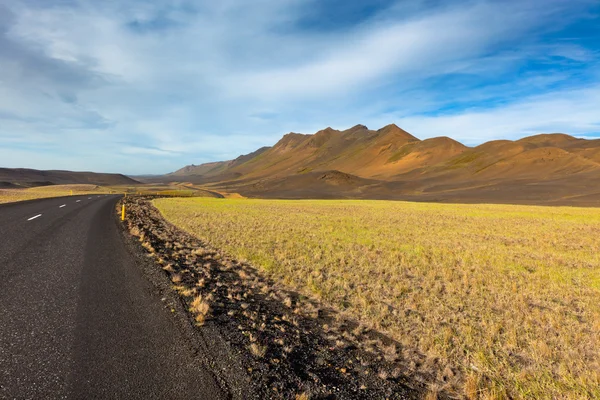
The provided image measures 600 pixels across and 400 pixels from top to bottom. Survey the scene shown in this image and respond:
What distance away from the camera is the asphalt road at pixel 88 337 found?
11.5ft

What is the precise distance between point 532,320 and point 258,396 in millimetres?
6924

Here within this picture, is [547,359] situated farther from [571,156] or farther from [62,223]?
[571,156]

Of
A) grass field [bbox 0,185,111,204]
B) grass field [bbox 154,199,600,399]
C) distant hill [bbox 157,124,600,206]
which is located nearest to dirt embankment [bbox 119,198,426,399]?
grass field [bbox 154,199,600,399]

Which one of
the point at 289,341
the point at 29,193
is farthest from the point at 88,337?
the point at 29,193

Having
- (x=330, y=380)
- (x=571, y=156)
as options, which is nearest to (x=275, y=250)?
(x=330, y=380)

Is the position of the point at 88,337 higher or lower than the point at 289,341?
higher

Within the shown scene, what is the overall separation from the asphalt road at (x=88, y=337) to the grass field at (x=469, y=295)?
3.93m

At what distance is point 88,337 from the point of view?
4539mm

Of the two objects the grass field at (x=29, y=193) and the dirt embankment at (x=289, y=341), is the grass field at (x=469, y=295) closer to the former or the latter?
the dirt embankment at (x=289, y=341)

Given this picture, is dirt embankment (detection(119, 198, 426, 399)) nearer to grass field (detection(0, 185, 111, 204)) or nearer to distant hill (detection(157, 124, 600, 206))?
grass field (detection(0, 185, 111, 204))

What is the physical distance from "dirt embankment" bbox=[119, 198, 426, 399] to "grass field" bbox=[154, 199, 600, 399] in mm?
Answer: 628

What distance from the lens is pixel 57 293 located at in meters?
6.20

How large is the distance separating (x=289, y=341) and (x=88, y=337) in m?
3.26

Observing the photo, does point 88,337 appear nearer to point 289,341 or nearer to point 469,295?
point 289,341
